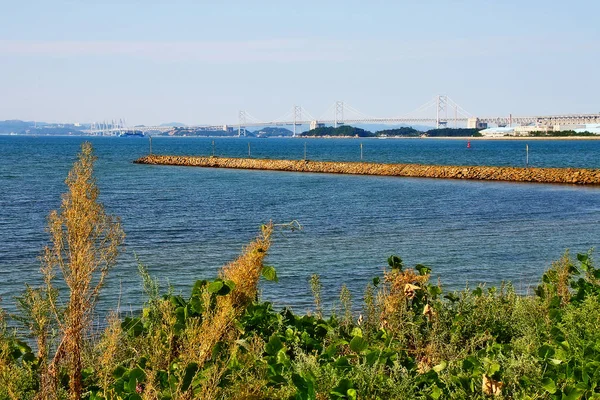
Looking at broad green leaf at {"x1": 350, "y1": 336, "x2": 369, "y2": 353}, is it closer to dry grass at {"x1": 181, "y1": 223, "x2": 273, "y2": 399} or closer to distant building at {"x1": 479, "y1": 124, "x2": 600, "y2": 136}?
dry grass at {"x1": 181, "y1": 223, "x2": 273, "y2": 399}

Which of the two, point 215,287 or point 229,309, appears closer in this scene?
point 229,309

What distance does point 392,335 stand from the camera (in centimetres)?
555

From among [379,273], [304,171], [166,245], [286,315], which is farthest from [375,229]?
[304,171]

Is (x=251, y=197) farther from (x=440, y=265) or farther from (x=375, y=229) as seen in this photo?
(x=440, y=265)

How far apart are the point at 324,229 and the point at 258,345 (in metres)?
16.5

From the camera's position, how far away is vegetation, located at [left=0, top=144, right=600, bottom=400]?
385 centimetres

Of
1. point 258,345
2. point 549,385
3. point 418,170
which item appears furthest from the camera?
point 418,170

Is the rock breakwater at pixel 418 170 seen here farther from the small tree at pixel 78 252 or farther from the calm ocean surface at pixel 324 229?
the small tree at pixel 78 252

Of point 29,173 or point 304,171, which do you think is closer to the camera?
point 29,173

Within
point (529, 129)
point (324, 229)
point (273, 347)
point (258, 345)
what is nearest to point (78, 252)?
point (273, 347)

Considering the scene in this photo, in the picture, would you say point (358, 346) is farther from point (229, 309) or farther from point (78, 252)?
point (78, 252)

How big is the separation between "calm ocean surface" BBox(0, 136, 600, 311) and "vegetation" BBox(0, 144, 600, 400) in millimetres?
3434

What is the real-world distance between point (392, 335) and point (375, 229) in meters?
15.9

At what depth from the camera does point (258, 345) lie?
4.88 meters
